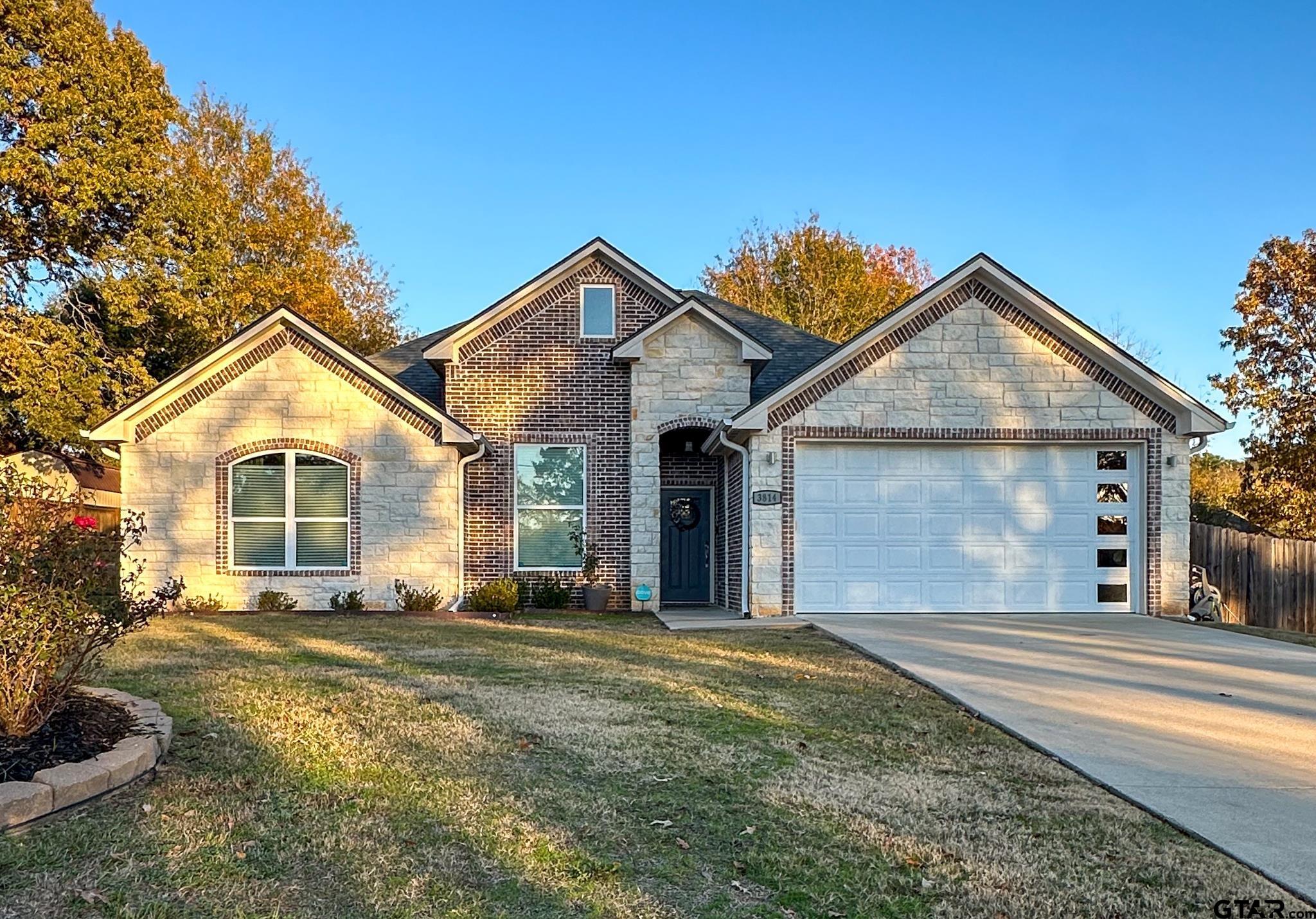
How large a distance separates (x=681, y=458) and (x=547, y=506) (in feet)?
8.66

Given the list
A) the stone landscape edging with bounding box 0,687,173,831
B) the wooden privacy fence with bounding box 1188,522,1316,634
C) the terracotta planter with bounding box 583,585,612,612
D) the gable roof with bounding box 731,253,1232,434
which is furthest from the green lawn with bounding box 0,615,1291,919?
the wooden privacy fence with bounding box 1188,522,1316,634

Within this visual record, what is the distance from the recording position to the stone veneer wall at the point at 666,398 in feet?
51.7

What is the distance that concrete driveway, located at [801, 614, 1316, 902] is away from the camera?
468 centimetres

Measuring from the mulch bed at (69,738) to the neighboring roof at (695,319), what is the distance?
34.4ft

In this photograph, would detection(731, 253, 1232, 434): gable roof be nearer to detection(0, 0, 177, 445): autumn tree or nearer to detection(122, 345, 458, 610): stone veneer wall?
detection(122, 345, 458, 610): stone veneer wall

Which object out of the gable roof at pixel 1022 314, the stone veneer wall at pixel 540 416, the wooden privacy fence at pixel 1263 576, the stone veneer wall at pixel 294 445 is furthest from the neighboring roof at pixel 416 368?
the wooden privacy fence at pixel 1263 576

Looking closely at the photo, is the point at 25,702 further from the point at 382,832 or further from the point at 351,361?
the point at 351,361

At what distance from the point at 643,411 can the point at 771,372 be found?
9.66ft

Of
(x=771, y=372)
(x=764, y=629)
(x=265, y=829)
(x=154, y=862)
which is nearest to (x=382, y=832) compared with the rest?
(x=265, y=829)

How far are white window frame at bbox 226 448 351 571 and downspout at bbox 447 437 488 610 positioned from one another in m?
1.68

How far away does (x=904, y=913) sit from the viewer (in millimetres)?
3496

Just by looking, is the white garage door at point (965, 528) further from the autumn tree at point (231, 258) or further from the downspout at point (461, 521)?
the autumn tree at point (231, 258)

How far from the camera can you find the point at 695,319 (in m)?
15.8

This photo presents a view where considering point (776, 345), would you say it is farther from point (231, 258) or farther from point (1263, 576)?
point (231, 258)
